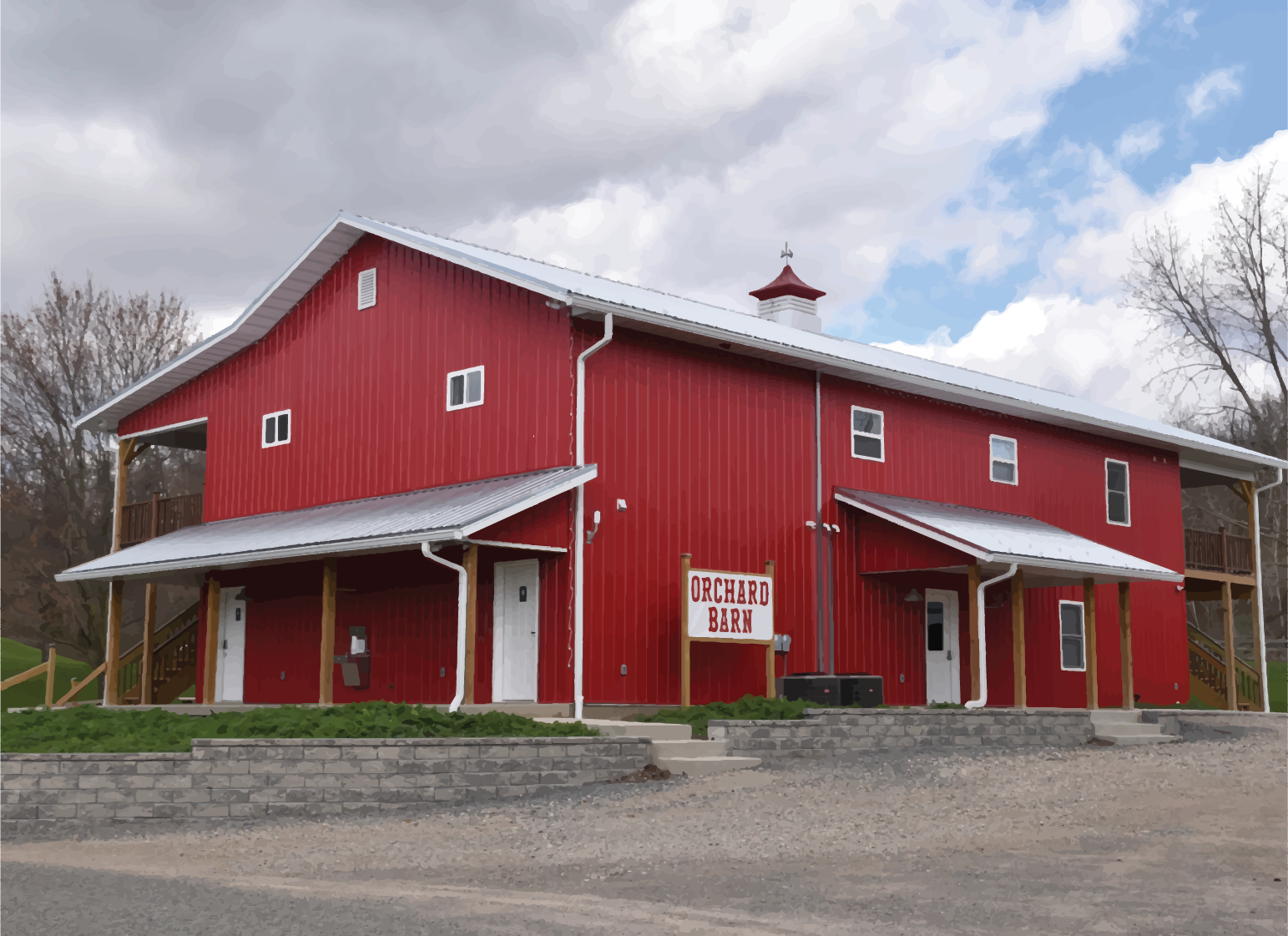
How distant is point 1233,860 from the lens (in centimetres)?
883

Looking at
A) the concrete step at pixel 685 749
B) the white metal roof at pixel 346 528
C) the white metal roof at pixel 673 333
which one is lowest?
the concrete step at pixel 685 749

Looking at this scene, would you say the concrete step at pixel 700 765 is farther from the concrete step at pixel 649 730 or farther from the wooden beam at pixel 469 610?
the wooden beam at pixel 469 610

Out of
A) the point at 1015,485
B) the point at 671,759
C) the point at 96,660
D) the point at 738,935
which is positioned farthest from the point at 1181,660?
the point at 96,660

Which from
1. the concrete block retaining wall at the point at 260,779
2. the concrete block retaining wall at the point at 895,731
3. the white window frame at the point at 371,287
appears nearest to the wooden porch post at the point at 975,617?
the concrete block retaining wall at the point at 895,731

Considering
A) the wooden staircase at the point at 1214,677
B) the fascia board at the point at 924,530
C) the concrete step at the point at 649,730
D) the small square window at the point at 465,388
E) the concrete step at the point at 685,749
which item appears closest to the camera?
the concrete step at the point at 685,749

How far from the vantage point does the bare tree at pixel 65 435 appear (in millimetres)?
31781

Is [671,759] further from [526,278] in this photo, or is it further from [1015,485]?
[1015,485]

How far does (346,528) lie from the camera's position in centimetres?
1711

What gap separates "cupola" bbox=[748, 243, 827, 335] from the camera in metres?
25.8

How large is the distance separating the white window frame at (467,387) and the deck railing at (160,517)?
269 inches

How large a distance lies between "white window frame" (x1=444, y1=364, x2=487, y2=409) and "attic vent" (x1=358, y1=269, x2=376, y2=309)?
8.11 ft

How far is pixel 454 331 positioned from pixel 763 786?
867 cm

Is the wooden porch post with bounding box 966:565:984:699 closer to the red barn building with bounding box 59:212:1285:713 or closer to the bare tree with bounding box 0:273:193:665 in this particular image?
the red barn building with bounding box 59:212:1285:713

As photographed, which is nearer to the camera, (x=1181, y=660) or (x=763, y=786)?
(x=763, y=786)
